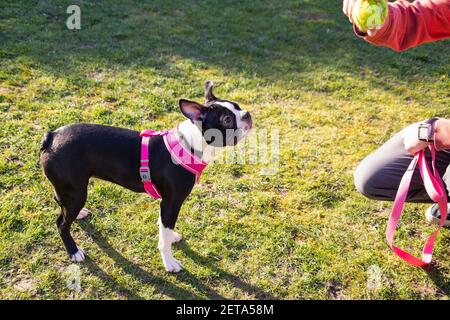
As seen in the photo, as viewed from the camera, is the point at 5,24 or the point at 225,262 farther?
the point at 5,24

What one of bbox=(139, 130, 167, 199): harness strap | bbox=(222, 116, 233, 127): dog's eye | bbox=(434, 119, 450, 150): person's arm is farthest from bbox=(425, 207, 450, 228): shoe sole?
bbox=(139, 130, 167, 199): harness strap

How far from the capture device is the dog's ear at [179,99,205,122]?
3100mm

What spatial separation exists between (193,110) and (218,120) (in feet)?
0.63

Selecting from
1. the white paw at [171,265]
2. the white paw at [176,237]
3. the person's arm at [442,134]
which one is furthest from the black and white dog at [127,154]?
the person's arm at [442,134]

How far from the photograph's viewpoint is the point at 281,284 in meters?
3.49

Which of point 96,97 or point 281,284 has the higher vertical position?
point 96,97

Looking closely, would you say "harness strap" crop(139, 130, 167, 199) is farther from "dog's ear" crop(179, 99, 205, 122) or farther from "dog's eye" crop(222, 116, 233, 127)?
"dog's eye" crop(222, 116, 233, 127)

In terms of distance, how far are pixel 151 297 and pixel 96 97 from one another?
2.93 metres

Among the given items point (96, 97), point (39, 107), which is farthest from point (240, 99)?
point (39, 107)
